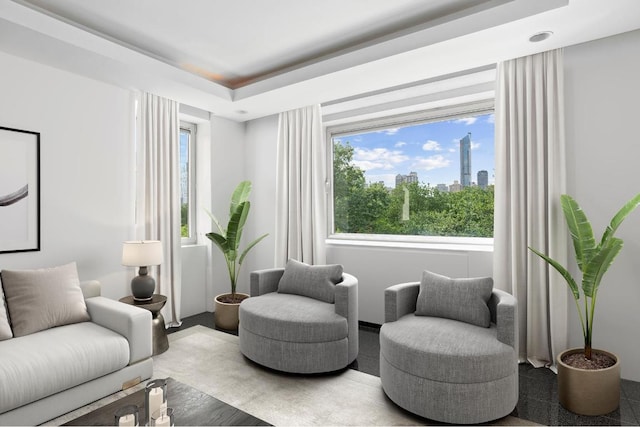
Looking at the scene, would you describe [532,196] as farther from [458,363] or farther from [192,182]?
[192,182]

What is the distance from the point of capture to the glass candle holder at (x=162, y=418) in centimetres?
147

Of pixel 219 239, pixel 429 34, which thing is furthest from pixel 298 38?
pixel 219 239

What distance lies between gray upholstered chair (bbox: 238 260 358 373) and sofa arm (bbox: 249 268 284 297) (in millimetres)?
265

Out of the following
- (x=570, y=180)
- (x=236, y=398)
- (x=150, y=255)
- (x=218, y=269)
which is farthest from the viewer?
(x=218, y=269)

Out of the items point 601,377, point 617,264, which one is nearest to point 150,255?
point 601,377

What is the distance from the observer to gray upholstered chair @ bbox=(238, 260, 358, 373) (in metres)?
2.83

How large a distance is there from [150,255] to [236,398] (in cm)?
156

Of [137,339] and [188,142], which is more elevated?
[188,142]

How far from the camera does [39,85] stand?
3.15 meters

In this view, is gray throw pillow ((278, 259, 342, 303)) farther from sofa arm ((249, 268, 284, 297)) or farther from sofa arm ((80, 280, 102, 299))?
sofa arm ((80, 280, 102, 299))

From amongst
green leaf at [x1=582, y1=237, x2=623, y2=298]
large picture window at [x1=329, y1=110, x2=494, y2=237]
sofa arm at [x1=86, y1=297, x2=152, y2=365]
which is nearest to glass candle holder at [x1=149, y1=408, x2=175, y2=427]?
sofa arm at [x1=86, y1=297, x2=152, y2=365]

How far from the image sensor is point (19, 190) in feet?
9.96

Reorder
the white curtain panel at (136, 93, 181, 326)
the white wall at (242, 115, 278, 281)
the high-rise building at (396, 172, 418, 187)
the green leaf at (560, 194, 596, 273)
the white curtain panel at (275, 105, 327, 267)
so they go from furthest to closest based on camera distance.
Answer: the white wall at (242, 115, 278, 281)
the white curtain panel at (275, 105, 327, 267)
the high-rise building at (396, 172, 418, 187)
the white curtain panel at (136, 93, 181, 326)
the green leaf at (560, 194, 596, 273)

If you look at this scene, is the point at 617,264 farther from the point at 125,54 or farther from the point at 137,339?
the point at 125,54
